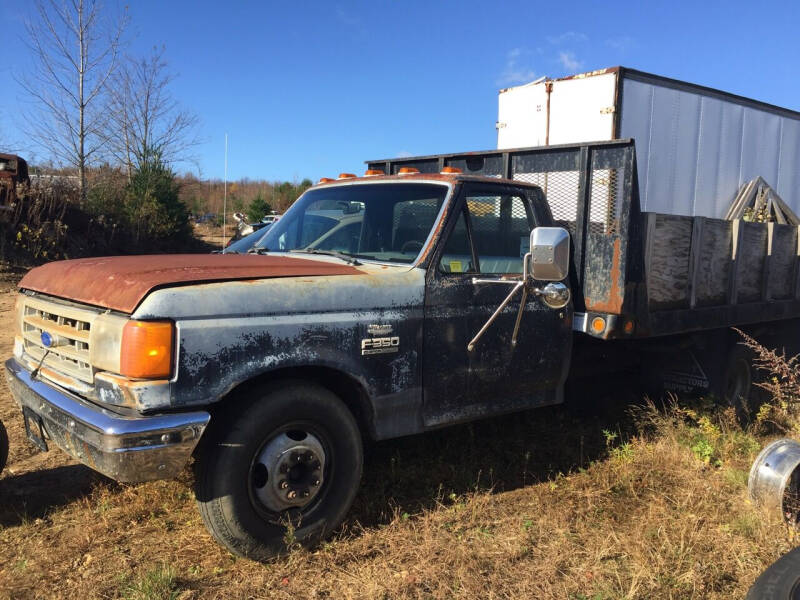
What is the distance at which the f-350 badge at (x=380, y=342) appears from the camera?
10.7 ft

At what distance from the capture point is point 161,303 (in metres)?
2.70

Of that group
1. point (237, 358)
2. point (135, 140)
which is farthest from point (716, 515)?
point (135, 140)

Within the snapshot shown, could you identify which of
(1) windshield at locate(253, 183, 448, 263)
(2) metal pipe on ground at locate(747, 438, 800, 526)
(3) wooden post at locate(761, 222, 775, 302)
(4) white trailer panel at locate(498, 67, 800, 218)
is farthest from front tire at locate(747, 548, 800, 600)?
(4) white trailer panel at locate(498, 67, 800, 218)

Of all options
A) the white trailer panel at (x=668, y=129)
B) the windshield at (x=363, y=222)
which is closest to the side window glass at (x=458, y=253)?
the windshield at (x=363, y=222)

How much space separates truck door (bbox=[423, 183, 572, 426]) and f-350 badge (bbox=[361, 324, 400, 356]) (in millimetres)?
221

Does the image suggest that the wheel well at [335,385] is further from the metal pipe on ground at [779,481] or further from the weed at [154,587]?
the metal pipe on ground at [779,481]

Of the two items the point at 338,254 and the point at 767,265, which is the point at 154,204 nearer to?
the point at 338,254

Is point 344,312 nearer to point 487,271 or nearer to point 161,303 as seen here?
point 161,303

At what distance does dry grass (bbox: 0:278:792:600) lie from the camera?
2.93 m

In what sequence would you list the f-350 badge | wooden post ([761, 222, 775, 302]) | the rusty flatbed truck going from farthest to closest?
wooden post ([761, 222, 775, 302])
the f-350 badge
the rusty flatbed truck

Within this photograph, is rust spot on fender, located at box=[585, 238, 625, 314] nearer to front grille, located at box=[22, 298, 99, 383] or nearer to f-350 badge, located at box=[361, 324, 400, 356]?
f-350 badge, located at box=[361, 324, 400, 356]

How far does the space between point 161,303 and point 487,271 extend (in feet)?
6.50

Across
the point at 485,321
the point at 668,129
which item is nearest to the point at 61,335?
the point at 485,321

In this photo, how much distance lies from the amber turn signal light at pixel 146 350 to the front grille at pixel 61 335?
1.11 feet
